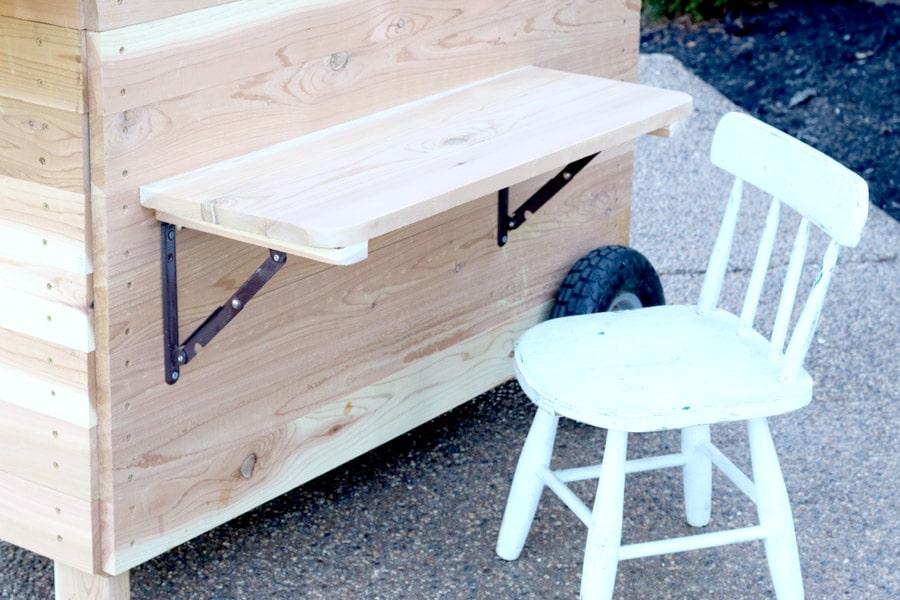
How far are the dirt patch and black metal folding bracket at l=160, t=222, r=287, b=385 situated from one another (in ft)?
9.93

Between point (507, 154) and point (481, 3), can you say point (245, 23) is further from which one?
point (481, 3)

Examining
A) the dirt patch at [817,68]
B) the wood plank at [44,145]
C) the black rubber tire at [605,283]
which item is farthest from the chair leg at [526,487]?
the dirt patch at [817,68]

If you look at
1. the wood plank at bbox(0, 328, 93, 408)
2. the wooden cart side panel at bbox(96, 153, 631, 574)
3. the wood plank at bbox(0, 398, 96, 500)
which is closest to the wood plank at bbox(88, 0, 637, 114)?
the wooden cart side panel at bbox(96, 153, 631, 574)

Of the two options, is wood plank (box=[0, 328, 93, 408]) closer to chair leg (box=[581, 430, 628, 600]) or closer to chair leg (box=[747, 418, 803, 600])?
chair leg (box=[581, 430, 628, 600])

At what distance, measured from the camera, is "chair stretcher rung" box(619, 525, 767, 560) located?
2.17m

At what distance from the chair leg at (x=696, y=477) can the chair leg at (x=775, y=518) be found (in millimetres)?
291

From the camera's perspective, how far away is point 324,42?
2.11 meters

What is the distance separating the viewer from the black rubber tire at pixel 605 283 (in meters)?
2.84

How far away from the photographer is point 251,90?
2010mm

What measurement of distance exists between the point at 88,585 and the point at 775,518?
117cm

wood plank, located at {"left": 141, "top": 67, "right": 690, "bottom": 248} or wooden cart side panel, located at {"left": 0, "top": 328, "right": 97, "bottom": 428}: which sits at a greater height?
wood plank, located at {"left": 141, "top": 67, "right": 690, "bottom": 248}

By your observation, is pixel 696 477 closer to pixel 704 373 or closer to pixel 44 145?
pixel 704 373

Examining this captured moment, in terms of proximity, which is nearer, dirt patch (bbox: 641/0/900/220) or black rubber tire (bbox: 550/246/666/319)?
black rubber tire (bbox: 550/246/666/319)

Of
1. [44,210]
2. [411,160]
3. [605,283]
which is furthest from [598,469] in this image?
A: [44,210]
